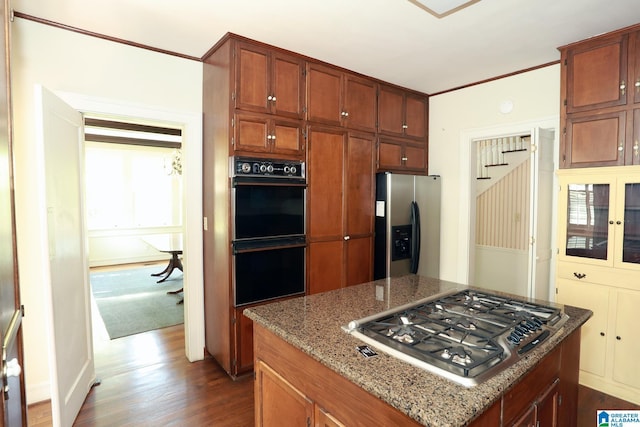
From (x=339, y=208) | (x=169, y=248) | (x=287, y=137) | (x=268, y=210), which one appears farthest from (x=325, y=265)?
(x=169, y=248)

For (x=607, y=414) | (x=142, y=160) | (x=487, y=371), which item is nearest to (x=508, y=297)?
(x=487, y=371)

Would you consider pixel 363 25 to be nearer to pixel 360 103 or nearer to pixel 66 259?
pixel 360 103

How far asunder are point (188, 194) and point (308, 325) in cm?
198

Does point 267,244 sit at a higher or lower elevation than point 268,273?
higher

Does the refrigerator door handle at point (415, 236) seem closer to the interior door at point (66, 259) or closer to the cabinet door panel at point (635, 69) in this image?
the cabinet door panel at point (635, 69)

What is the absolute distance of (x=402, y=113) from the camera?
3.84 metres

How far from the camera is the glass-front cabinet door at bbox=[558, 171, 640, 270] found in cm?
239

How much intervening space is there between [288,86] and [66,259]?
2074mm

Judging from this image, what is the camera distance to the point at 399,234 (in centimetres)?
354

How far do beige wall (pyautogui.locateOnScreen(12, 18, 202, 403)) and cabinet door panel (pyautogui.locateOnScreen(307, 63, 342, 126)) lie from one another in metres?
1.34

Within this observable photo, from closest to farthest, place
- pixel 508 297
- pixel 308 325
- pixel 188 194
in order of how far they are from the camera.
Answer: pixel 308 325
pixel 508 297
pixel 188 194

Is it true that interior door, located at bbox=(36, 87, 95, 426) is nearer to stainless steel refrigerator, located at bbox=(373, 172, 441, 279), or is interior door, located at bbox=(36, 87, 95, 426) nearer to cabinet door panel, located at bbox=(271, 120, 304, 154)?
cabinet door panel, located at bbox=(271, 120, 304, 154)

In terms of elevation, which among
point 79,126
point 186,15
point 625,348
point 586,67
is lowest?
point 625,348

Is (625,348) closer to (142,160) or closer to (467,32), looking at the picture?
(467,32)
